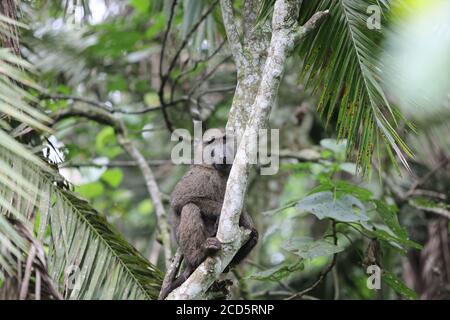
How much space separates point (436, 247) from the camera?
25.1 ft

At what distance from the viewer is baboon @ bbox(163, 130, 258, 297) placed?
4.69 metres

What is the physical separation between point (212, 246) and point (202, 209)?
92cm

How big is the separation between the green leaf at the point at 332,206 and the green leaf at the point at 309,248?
9.7 inches

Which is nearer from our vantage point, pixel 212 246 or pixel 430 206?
pixel 212 246

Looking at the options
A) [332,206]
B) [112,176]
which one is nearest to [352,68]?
[332,206]

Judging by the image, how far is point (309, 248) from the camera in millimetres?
5078

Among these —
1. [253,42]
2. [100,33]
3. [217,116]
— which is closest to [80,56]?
[100,33]

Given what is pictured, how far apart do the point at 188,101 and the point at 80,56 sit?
1.83 metres

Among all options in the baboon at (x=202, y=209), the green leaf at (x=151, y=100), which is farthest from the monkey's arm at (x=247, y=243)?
the green leaf at (x=151, y=100)

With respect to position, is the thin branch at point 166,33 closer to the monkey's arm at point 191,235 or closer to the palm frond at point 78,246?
the palm frond at point 78,246

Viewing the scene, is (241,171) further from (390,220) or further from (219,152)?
(390,220)

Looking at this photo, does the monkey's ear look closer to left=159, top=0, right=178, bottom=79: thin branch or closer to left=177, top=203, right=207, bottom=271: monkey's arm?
left=177, top=203, right=207, bottom=271: monkey's arm

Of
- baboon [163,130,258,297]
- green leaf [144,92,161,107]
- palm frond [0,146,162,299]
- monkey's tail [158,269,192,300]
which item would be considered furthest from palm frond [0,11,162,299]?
green leaf [144,92,161,107]

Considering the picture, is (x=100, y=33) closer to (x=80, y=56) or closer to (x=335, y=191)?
(x=80, y=56)
